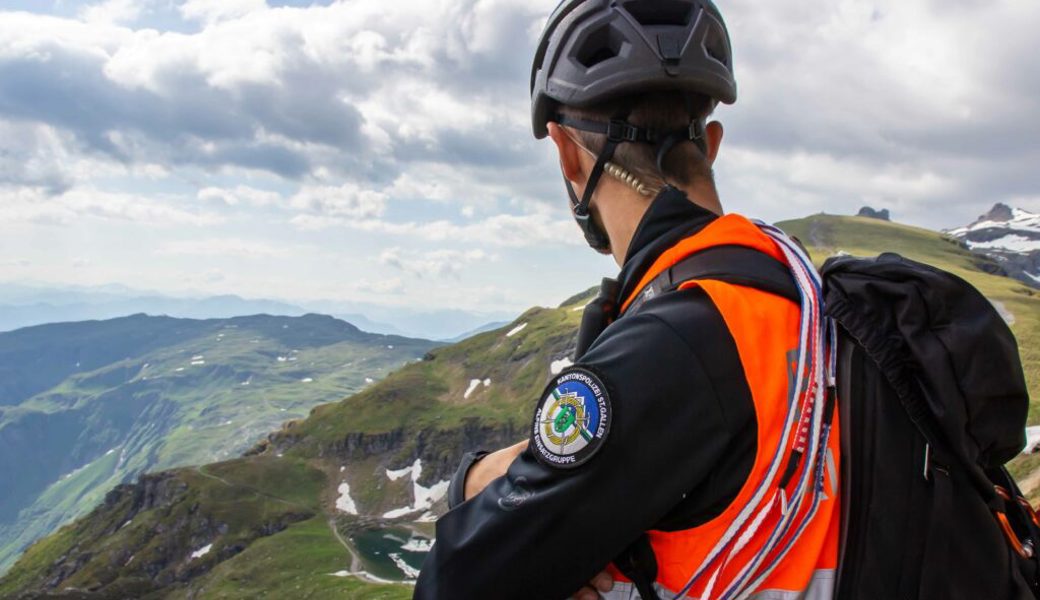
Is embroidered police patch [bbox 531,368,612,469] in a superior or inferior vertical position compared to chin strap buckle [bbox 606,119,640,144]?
inferior

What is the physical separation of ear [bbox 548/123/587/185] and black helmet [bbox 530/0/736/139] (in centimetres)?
20

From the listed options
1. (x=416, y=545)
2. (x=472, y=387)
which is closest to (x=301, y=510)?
(x=416, y=545)

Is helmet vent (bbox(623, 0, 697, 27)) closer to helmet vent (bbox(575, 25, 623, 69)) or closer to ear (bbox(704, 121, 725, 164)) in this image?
helmet vent (bbox(575, 25, 623, 69))

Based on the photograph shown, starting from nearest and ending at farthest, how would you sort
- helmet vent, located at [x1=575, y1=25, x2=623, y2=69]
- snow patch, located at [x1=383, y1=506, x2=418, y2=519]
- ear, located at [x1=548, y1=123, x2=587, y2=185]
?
ear, located at [x1=548, y1=123, x2=587, y2=185] < helmet vent, located at [x1=575, y1=25, x2=623, y2=69] < snow patch, located at [x1=383, y1=506, x2=418, y2=519]

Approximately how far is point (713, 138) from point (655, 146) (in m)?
0.90

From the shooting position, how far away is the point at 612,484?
283 centimetres

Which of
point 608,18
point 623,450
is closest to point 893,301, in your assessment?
point 623,450

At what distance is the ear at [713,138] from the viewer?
15.5 ft

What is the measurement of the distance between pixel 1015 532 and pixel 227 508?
164 meters

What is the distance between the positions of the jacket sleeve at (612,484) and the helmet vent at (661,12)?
2771mm

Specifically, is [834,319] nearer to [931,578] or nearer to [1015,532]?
[931,578]

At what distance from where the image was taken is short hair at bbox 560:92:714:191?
13.5 feet

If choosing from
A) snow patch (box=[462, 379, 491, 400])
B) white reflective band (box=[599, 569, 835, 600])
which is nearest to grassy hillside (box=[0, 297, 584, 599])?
snow patch (box=[462, 379, 491, 400])

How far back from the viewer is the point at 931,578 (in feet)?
9.57
